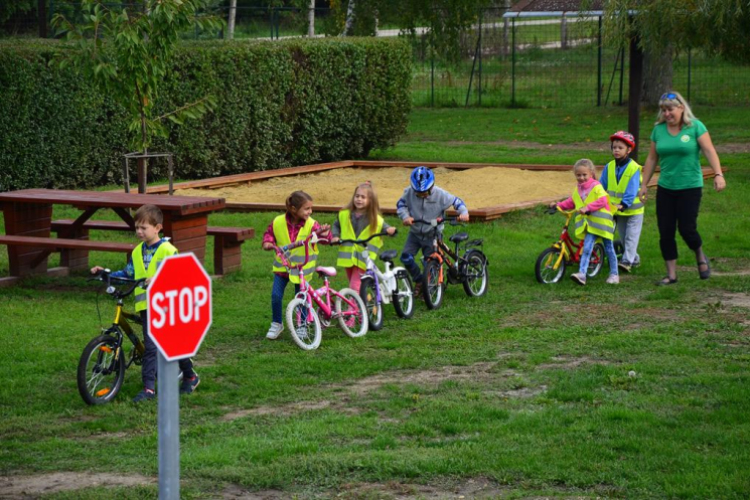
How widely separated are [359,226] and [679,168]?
3.39 metres

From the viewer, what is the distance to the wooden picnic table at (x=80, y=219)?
39.0ft

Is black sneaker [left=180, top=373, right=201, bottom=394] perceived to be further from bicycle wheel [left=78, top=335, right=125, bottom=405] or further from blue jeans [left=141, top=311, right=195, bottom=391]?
bicycle wheel [left=78, top=335, right=125, bottom=405]

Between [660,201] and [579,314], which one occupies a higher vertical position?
[660,201]

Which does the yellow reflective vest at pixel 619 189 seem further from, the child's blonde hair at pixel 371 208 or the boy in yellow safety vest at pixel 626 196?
the child's blonde hair at pixel 371 208

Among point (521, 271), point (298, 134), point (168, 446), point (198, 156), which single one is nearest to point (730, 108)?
point (298, 134)

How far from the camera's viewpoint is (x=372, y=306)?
10195 mm

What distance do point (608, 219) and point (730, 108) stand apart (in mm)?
21193

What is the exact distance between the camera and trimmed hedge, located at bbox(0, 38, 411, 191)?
58.4ft

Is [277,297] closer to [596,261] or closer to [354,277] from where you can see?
[354,277]

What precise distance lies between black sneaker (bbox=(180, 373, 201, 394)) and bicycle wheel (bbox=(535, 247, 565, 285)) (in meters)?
4.91

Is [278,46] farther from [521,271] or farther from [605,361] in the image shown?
[605,361]

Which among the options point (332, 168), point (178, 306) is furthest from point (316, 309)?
point (332, 168)

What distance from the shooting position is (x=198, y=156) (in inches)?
802

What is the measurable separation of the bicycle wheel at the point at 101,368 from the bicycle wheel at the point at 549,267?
5296 millimetres
